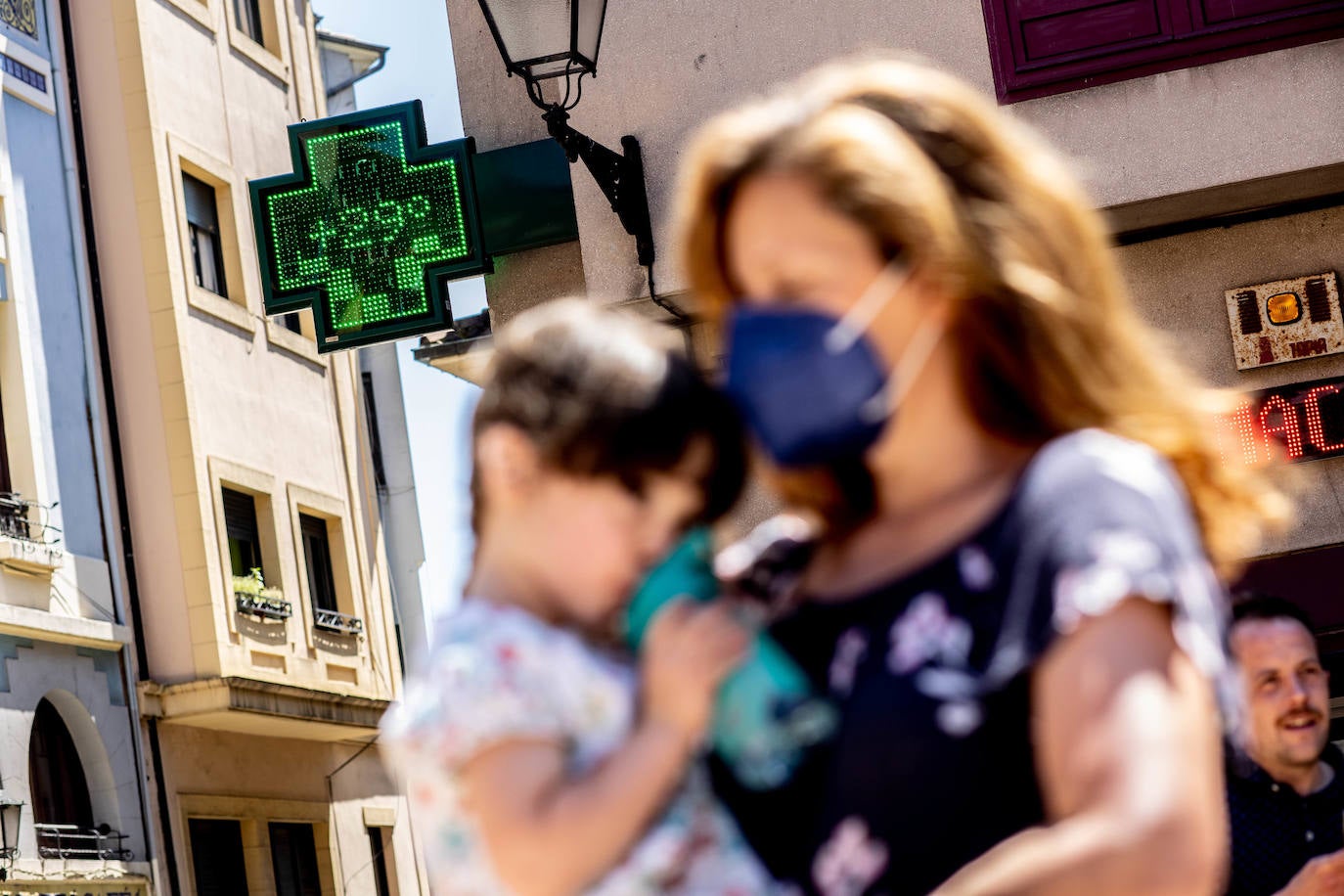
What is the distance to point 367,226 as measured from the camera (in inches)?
443

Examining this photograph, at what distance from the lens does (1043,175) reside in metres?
2.12

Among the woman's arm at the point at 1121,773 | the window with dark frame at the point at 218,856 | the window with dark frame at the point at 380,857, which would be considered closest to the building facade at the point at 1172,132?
the woman's arm at the point at 1121,773

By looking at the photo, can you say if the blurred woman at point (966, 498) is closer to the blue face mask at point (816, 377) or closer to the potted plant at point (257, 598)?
the blue face mask at point (816, 377)

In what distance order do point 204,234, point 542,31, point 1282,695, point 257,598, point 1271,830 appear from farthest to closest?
point 204,234 < point 257,598 < point 542,31 < point 1282,695 < point 1271,830

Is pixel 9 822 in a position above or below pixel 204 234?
below

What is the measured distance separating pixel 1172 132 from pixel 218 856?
16176 mm

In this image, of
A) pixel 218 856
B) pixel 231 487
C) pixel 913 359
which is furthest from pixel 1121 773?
pixel 231 487

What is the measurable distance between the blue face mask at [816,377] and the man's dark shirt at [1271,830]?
2.86 metres

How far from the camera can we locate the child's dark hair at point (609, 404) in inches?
79.4

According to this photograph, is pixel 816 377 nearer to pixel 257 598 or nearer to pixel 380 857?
pixel 257 598

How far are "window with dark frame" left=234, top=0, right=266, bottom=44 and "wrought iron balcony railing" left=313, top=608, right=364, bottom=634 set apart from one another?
7245 millimetres

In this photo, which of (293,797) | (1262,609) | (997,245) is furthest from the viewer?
(293,797)

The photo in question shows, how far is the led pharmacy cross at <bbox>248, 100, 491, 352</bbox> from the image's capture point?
10953 mm

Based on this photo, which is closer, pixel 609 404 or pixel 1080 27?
pixel 609 404
